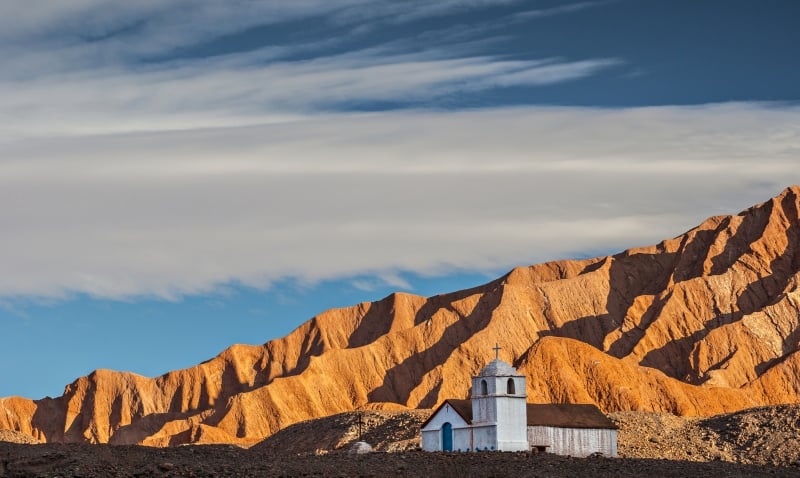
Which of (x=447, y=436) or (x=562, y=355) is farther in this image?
(x=562, y=355)

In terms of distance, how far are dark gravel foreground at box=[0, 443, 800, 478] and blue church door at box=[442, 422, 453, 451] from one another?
35.8ft

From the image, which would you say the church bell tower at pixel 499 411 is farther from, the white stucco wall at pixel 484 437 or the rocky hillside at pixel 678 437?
the rocky hillside at pixel 678 437

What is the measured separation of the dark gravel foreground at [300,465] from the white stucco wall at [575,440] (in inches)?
364

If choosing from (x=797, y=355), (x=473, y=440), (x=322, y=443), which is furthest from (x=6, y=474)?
(x=797, y=355)

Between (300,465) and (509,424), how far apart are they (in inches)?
862

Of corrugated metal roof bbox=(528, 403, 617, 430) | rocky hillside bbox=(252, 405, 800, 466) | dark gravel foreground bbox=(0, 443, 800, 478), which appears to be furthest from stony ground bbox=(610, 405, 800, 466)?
dark gravel foreground bbox=(0, 443, 800, 478)

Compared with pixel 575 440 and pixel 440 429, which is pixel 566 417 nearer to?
pixel 575 440

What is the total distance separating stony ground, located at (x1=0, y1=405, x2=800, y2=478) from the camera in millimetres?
45250

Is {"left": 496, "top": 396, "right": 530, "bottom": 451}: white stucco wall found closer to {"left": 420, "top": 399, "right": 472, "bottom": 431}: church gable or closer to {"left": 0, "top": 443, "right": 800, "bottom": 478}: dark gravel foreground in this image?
{"left": 420, "top": 399, "right": 472, "bottom": 431}: church gable

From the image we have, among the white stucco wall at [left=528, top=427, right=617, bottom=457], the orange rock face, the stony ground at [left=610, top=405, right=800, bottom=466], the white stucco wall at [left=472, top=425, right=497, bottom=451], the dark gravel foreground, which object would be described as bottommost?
the dark gravel foreground

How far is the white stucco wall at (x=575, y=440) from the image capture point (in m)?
71.9

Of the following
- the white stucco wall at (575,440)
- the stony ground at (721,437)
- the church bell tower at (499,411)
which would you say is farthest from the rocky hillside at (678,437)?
the church bell tower at (499,411)

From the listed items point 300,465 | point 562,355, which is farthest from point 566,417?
point 562,355

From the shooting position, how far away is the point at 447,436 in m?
73.4
